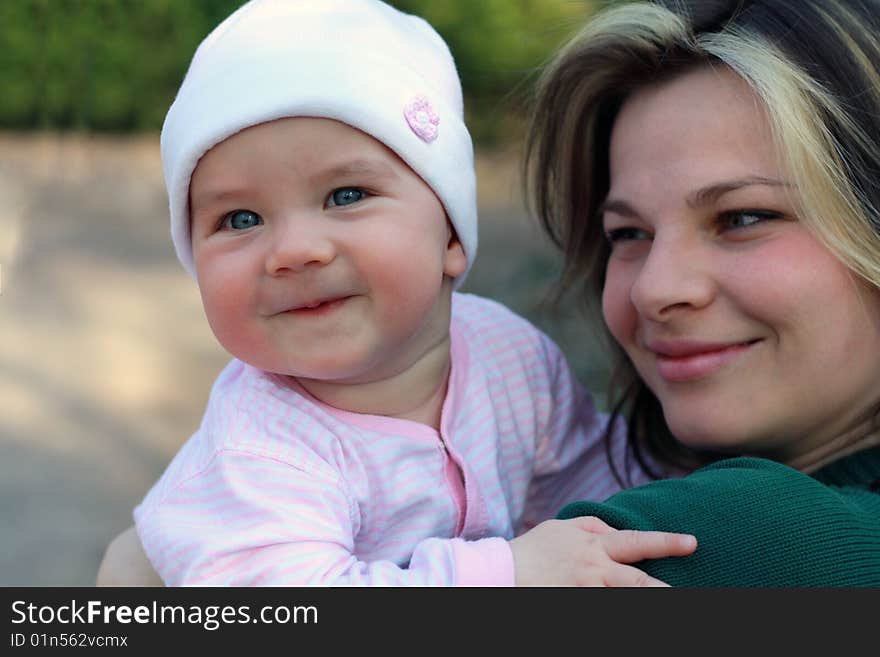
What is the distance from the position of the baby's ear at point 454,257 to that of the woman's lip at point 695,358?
0.41 metres

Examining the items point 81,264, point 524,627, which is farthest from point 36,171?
point 524,627

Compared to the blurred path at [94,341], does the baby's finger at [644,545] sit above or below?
below

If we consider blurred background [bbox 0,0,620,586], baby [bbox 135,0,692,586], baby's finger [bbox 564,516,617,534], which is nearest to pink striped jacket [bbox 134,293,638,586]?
baby [bbox 135,0,692,586]

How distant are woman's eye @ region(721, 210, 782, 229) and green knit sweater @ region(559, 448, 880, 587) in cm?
51

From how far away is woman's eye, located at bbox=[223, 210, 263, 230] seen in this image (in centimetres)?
186

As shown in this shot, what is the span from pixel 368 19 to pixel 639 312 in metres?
0.73

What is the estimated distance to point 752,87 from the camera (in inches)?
79.4

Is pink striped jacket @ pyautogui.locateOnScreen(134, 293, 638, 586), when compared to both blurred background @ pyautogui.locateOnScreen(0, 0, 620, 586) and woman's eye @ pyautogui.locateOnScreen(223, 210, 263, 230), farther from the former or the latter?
blurred background @ pyautogui.locateOnScreen(0, 0, 620, 586)

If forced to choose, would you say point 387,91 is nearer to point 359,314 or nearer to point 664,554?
point 359,314

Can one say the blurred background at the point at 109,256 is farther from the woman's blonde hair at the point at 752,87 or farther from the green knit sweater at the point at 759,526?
the green knit sweater at the point at 759,526

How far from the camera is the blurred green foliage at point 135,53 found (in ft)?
23.5

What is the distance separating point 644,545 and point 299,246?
2.24 feet

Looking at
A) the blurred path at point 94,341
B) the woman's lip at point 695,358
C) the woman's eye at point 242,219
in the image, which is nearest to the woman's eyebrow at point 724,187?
the woman's lip at point 695,358

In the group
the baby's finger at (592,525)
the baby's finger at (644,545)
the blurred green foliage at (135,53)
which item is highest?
the blurred green foliage at (135,53)
